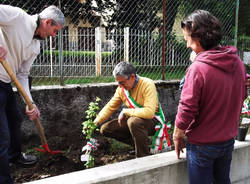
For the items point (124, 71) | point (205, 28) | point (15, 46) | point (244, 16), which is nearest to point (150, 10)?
point (124, 71)

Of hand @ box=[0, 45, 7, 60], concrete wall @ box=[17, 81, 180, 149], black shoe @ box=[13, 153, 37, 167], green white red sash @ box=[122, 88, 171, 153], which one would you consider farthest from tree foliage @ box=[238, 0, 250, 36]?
hand @ box=[0, 45, 7, 60]

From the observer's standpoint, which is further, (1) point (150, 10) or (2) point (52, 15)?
(1) point (150, 10)

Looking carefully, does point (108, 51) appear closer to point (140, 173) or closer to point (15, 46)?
point (15, 46)

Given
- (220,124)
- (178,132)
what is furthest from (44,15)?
(220,124)

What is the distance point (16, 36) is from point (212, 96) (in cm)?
170

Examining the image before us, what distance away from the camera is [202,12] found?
1.81 metres

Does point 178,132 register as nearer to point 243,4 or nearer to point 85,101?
point 85,101

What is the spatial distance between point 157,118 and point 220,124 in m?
1.40

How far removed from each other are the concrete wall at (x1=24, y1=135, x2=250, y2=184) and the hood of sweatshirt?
0.87m

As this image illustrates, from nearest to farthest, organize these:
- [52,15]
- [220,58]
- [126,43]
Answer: [220,58], [52,15], [126,43]

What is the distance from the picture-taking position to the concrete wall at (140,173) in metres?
1.82

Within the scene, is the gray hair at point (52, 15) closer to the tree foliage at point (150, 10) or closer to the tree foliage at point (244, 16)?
the tree foliage at point (150, 10)

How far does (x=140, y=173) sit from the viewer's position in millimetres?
1988

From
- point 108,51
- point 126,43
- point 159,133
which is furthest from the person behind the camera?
point 108,51
